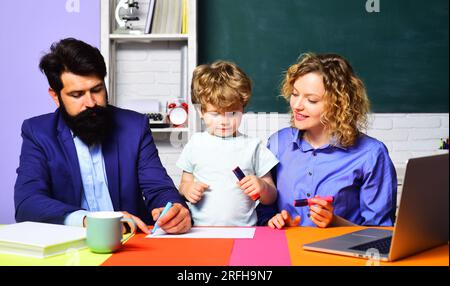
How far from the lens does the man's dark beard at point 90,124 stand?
1938 millimetres

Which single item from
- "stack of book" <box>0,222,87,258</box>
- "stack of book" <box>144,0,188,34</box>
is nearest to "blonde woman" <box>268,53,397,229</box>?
"stack of book" <box>0,222,87,258</box>

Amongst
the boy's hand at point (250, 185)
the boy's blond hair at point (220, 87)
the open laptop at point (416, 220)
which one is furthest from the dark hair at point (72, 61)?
the open laptop at point (416, 220)

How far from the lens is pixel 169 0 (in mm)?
3348

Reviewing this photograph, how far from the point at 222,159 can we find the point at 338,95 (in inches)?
18.7

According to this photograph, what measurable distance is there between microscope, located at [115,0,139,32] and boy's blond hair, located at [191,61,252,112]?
1334 mm

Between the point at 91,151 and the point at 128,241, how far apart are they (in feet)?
2.11

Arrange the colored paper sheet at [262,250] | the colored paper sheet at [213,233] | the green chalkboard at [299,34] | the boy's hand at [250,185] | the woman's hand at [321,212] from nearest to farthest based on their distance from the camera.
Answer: the colored paper sheet at [262,250] < the colored paper sheet at [213,233] < the woman's hand at [321,212] < the boy's hand at [250,185] < the green chalkboard at [299,34]

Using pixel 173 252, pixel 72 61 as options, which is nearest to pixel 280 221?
pixel 173 252

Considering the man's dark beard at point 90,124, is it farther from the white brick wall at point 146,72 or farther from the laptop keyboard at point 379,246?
the white brick wall at point 146,72

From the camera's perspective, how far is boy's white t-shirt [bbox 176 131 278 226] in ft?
6.25

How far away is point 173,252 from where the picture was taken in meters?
1.32

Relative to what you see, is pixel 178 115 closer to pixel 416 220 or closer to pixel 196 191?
pixel 196 191

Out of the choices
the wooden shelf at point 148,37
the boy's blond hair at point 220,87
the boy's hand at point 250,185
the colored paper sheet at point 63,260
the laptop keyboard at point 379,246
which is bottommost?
the colored paper sheet at point 63,260

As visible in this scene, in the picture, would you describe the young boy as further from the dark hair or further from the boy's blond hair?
the dark hair
